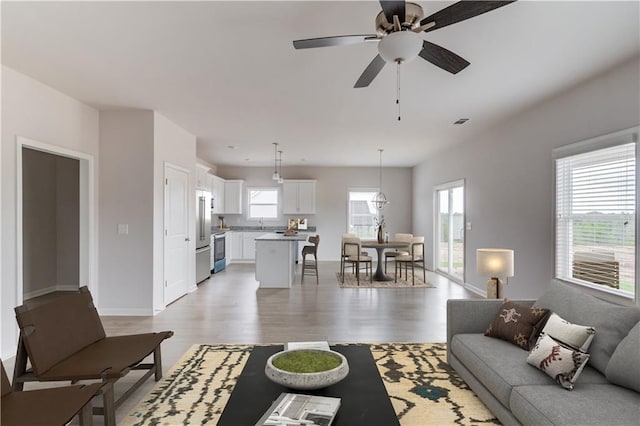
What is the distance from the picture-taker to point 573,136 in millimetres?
3770

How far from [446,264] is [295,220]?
4274 millimetres

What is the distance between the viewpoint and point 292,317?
15.0 ft

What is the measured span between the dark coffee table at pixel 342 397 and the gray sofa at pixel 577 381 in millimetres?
761

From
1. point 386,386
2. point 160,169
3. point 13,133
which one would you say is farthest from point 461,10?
point 160,169

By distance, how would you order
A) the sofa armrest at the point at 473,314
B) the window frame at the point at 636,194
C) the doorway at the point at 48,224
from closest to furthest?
the sofa armrest at the point at 473,314 → the window frame at the point at 636,194 → the doorway at the point at 48,224

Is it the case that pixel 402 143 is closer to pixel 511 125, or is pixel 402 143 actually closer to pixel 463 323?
pixel 511 125

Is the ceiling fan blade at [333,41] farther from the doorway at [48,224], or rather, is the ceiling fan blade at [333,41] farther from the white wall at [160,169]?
the doorway at [48,224]

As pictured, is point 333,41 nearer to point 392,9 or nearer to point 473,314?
point 392,9

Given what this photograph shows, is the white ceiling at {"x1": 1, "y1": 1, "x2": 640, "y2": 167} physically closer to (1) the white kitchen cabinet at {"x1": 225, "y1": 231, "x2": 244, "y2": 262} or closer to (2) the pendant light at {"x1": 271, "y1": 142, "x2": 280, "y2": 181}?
(2) the pendant light at {"x1": 271, "y1": 142, "x2": 280, "y2": 181}

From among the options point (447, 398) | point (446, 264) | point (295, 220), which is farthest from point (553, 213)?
point (295, 220)

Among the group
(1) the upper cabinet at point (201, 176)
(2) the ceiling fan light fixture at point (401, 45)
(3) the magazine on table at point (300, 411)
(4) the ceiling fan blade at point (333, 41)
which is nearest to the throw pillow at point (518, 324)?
(3) the magazine on table at point (300, 411)

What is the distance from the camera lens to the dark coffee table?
5.26 ft

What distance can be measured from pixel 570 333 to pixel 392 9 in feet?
7.27

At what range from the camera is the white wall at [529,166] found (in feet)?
10.8
